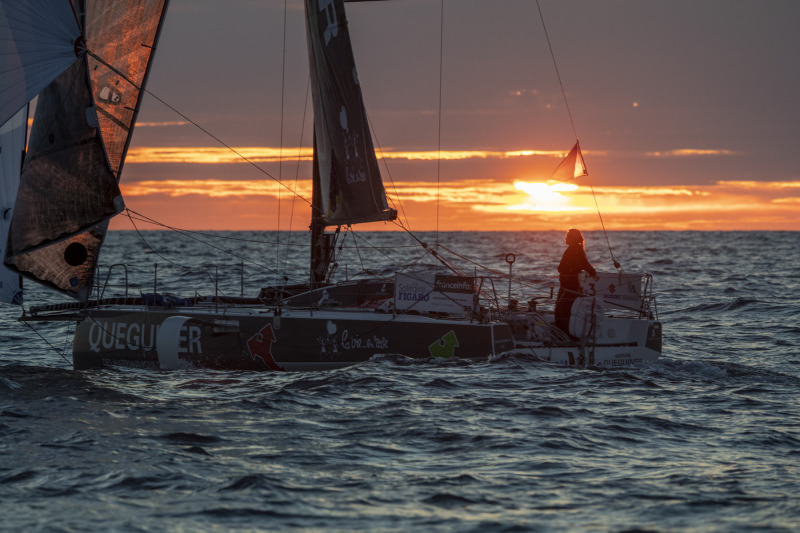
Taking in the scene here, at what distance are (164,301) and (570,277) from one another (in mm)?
6898

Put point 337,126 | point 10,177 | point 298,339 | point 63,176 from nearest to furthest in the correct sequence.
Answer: point 63,176 → point 10,177 → point 298,339 → point 337,126

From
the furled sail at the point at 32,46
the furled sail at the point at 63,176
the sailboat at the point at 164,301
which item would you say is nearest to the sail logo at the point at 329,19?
the sailboat at the point at 164,301

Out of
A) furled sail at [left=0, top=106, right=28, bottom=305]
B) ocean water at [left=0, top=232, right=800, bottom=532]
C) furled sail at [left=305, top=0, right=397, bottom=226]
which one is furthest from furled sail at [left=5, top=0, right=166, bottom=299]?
furled sail at [left=305, top=0, right=397, bottom=226]

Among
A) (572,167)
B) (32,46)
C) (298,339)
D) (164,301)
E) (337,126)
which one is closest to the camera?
(32,46)

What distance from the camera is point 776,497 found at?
26.0 ft

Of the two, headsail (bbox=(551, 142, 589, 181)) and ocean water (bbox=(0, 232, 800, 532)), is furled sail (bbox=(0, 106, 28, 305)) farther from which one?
headsail (bbox=(551, 142, 589, 181))

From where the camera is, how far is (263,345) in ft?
47.5

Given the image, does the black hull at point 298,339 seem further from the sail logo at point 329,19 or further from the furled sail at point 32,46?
the sail logo at point 329,19

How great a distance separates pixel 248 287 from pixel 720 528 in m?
27.6

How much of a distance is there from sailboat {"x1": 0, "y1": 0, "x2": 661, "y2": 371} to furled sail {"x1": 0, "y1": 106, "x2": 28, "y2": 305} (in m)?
0.04

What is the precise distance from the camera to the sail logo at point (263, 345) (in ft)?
47.4

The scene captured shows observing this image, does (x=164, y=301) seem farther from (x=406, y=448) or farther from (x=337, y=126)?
(x=406, y=448)

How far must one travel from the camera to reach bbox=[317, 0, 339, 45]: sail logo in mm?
17172

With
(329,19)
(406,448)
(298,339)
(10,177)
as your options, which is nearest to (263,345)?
(298,339)
